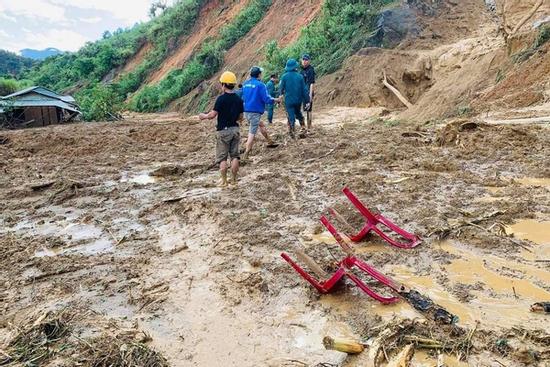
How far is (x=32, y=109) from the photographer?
2250 centimetres

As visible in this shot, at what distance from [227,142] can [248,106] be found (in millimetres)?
1435

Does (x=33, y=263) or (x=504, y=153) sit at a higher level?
(x=504, y=153)

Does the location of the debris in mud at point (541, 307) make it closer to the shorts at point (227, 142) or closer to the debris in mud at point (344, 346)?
the debris in mud at point (344, 346)

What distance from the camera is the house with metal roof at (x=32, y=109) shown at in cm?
2161

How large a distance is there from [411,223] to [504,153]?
3.06 metres

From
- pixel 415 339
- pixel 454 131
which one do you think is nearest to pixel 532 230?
pixel 415 339

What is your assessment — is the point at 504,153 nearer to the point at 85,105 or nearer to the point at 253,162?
the point at 253,162

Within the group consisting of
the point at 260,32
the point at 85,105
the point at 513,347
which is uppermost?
the point at 260,32

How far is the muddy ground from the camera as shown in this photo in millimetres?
3254

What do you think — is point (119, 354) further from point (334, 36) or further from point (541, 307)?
point (334, 36)

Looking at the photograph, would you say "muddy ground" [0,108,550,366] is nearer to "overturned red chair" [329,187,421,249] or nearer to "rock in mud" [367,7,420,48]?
"overturned red chair" [329,187,421,249]

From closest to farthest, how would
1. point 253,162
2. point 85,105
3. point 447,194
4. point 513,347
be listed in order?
1. point 513,347
2. point 447,194
3. point 253,162
4. point 85,105

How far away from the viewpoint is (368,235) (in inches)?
183

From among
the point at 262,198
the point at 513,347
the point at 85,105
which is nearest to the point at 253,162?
the point at 262,198
